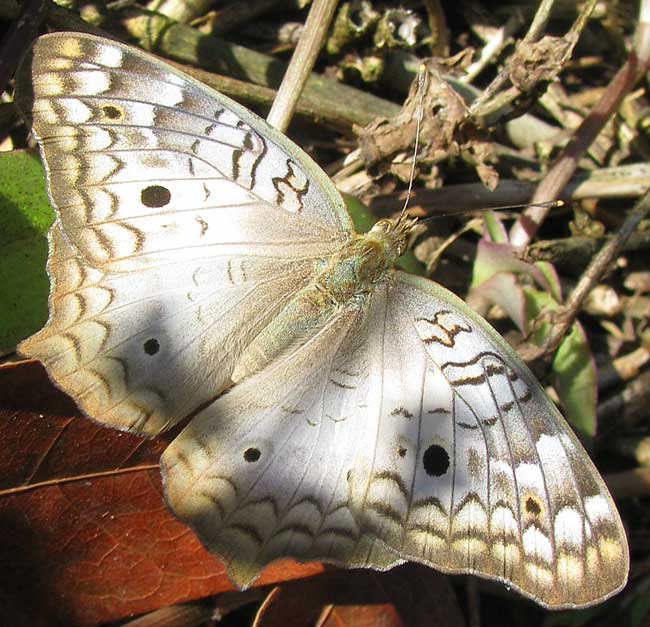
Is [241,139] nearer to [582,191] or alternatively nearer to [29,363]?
[29,363]

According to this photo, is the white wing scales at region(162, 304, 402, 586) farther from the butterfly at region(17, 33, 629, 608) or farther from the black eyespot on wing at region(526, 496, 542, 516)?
the black eyespot on wing at region(526, 496, 542, 516)

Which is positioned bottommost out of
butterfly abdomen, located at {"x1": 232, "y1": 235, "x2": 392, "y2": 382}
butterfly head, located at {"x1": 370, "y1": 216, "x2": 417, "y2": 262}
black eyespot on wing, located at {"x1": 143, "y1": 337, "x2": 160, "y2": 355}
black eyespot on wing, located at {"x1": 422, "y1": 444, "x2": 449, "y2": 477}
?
black eyespot on wing, located at {"x1": 143, "y1": 337, "x2": 160, "y2": 355}

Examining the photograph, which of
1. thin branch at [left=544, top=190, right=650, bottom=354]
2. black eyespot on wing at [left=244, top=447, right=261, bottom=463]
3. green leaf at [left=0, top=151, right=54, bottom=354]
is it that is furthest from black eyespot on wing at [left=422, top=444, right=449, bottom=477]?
green leaf at [left=0, top=151, right=54, bottom=354]

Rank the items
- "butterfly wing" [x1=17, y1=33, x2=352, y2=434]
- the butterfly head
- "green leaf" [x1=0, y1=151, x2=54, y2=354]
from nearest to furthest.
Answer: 1. "butterfly wing" [x1=17, y1=33, x2=352, y2=434]
2. "green leaf" [x1=0, y1=151, x2=54, y2=354]
3. the butterfly head

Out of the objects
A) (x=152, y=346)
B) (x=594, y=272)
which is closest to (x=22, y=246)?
(x=152, y=346)

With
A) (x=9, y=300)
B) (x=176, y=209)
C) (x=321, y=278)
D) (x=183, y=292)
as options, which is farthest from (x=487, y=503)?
(x=9, y=300)

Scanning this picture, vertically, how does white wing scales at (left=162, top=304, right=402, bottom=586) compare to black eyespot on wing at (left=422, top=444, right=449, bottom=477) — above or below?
below

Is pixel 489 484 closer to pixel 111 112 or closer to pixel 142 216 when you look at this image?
pixel 142 216
